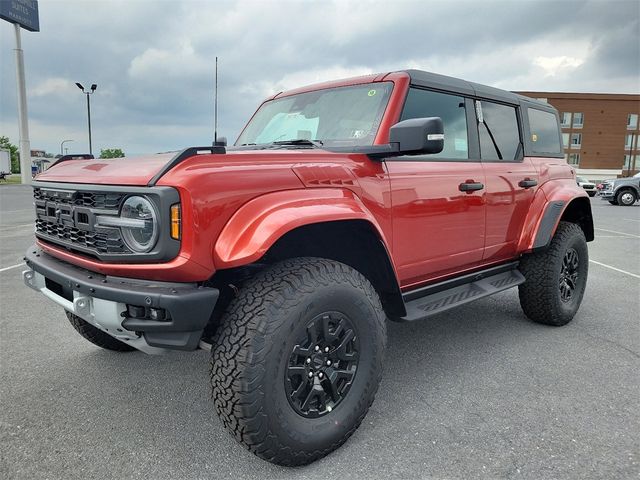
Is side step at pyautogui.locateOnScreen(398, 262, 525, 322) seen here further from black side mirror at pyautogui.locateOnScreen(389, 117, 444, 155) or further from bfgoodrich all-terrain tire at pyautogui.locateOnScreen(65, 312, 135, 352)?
bfgoodrich all-terrain tire at pyautogui.locateOnScreen(65, 312, 135, 352)

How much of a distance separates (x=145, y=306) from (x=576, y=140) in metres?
61.8

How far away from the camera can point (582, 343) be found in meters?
3.65

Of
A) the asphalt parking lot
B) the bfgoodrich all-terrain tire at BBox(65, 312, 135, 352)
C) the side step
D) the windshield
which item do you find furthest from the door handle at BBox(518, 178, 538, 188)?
the bfgoodrich all-terrain tire at BBox(65, 312, 135, 352)

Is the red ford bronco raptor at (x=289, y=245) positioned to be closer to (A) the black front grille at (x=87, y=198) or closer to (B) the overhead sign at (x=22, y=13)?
(A) the black front grille at (x=87, y=198)

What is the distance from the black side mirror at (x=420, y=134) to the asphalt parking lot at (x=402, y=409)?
144 cm

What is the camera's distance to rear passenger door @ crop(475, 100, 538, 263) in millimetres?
3402

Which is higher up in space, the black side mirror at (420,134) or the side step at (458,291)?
the black side mirror at (420,134)

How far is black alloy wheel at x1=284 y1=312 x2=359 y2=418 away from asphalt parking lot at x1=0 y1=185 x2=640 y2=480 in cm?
27

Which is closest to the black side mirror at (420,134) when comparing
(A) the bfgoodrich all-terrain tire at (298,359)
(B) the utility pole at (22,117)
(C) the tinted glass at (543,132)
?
(A) the bfgoodrich all-terrain tire at (298,359)

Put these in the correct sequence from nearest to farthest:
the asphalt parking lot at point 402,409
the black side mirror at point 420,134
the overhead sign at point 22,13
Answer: the asphalt parking lot at point 402,409
the black side mirror at point 420,134
the overhead sign at point 22,13

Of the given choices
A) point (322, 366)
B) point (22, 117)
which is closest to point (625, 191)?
point (322, 366)

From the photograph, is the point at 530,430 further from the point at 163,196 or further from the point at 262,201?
the point at 163,196

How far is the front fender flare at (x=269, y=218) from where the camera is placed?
1.89m

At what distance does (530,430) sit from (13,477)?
243 cm
